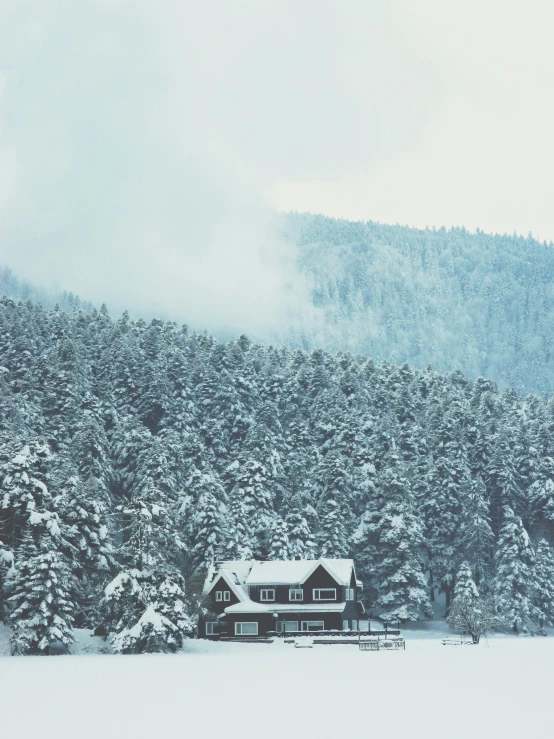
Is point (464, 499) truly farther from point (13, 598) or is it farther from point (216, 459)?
point (13, 598)

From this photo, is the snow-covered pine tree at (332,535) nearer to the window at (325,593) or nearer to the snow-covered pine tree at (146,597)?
the window at (325,593)

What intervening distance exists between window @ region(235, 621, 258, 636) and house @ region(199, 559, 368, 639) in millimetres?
88

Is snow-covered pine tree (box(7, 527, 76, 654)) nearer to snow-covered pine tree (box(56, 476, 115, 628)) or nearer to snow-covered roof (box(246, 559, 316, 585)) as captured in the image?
snow-covered pine tree (box(56, 476, 115, 628))

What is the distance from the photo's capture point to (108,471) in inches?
3529

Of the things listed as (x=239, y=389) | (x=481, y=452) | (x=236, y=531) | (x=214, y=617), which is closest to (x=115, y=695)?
(x=214, y=617)

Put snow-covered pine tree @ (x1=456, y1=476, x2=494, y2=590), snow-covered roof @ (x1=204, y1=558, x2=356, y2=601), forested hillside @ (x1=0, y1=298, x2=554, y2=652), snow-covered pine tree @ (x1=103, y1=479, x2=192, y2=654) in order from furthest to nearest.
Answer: snow-covered pine tree @ (x1=456, y1=476, x2=494, y2=590), snow-covered roof @ (x1=204, y1=558, x2=356, y2=601), forested hillside @ (x1=0, y1=298, x2=554, y2=652), snow-covered pine tree @ (x1=103, y1=479, x2=192, y2=654)

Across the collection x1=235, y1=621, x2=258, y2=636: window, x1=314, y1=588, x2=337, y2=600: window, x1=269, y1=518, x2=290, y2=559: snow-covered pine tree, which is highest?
x1=269, y1=518, x2=290, y2=559: snow-covered pine tree

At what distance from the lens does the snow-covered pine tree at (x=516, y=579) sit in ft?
283

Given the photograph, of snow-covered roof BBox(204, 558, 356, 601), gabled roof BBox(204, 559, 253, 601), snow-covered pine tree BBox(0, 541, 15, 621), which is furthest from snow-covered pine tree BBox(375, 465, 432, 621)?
snow-covered pine tree BBox(0, 541, 15, 621)

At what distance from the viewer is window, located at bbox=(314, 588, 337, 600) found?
79.2 metres

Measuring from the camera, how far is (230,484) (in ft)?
322

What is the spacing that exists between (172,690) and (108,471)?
5458 centimetres

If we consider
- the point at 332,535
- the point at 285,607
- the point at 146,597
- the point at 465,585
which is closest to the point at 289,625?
the point at 285,607

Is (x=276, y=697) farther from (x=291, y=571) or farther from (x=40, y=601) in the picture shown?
(x=291, y=571)
